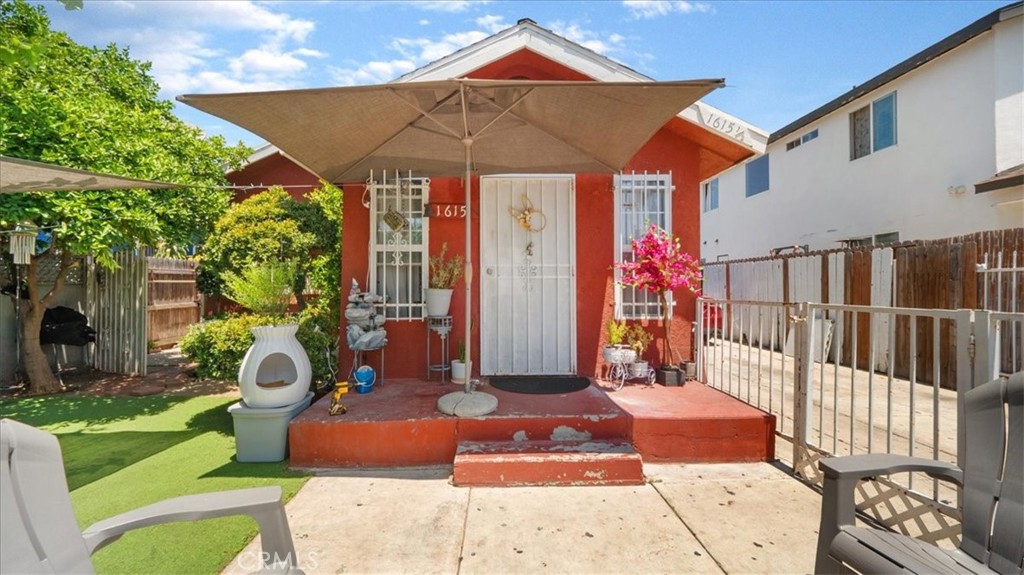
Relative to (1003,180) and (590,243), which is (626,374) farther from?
(1003,180)

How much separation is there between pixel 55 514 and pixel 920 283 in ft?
31.4

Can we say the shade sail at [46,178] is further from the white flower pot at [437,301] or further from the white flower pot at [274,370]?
the white flower pot at [437,301]

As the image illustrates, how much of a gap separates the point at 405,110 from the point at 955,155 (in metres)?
9.68

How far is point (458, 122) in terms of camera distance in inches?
148

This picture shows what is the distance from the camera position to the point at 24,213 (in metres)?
4.41

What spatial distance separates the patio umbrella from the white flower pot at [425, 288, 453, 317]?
0.91 metres

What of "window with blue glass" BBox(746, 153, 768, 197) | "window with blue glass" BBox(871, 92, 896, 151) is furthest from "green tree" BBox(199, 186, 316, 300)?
"window with blue glass" BBox(746, 153, 768, 197)

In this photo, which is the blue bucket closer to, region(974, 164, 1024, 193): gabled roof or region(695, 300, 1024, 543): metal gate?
region(695, 300, 1024, 543): metal gate

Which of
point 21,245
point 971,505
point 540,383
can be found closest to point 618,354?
point 540,383

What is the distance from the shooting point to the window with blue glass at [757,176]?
492 inches

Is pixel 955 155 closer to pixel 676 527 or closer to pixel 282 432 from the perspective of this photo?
pixel 676 527

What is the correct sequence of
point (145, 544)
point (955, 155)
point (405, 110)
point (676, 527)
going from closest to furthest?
point (145, 544) → point (676, 527) → point (405, 110) → point (955, 155)

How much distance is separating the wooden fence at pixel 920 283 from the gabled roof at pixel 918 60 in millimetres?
2791

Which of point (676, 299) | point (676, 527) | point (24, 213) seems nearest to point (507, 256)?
point (676, 299)
